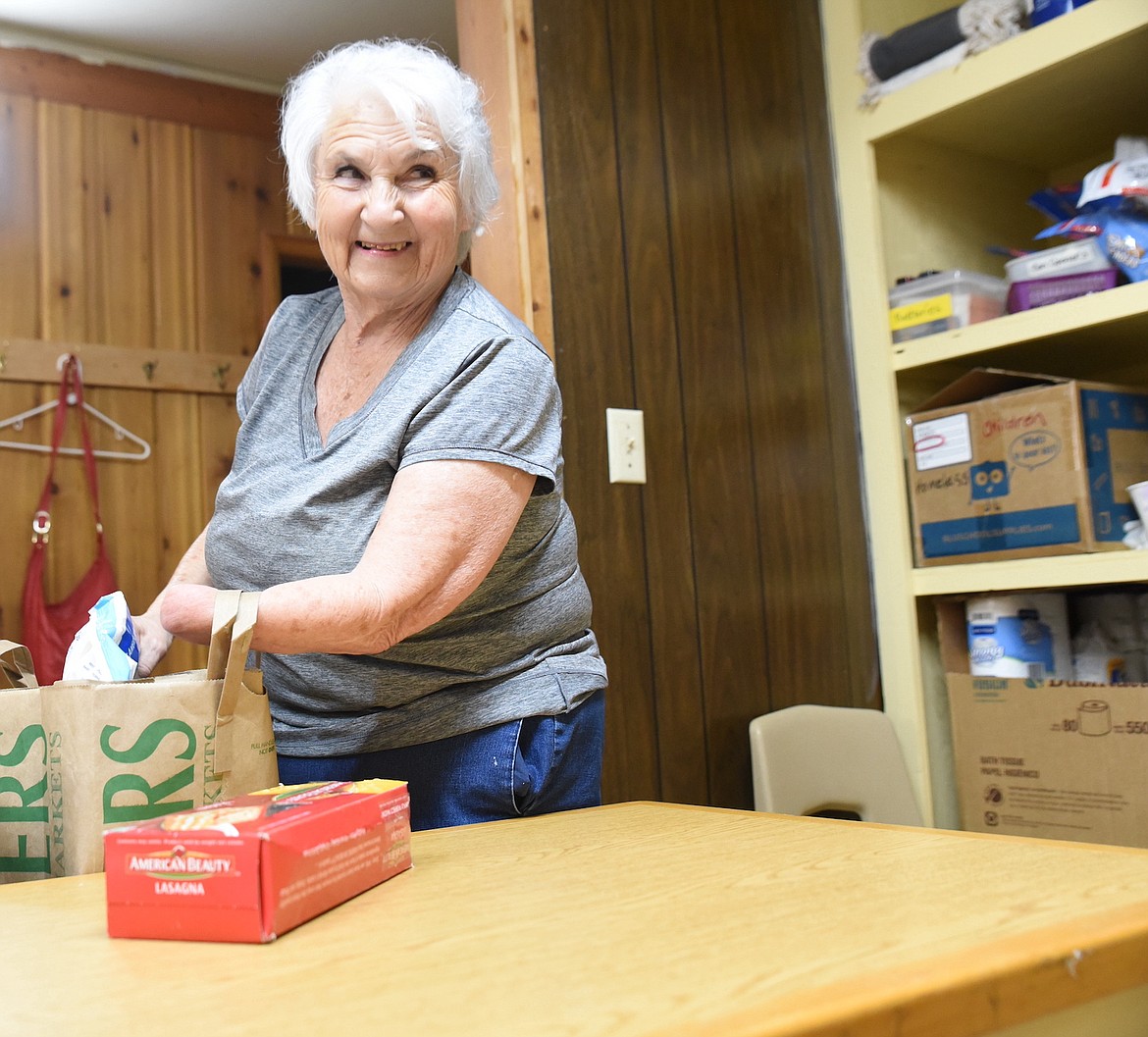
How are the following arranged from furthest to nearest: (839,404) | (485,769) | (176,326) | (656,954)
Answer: (176,326) → (839,404) → (485,769) → (656,954)

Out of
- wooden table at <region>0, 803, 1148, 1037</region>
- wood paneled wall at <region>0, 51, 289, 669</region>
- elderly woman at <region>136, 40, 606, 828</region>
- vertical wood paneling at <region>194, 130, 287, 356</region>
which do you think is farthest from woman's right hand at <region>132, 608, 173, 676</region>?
vertical wood paneling at <region>194, 130, 287, 356</region>

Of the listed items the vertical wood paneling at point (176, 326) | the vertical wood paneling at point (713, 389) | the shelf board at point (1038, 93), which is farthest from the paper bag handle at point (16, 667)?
the vertical wood paneling at point (176, 326)

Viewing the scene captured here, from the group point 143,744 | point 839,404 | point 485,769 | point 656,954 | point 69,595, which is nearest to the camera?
point 656,954

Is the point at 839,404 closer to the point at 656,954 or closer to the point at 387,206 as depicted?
the point at 387,206

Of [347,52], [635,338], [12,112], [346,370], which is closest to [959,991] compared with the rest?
[346,370]

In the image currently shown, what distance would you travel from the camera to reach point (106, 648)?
0.92m

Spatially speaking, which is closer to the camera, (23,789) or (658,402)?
(23,789)

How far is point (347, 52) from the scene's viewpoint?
1.19 metres

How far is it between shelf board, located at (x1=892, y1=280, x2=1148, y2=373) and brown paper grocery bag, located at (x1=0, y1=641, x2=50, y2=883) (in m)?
1.62

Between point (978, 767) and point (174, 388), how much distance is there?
232 centimetres

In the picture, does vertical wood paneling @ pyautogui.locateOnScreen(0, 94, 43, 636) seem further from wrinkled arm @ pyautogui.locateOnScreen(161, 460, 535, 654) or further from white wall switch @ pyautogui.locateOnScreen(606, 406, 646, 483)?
wrinkled arm @ pyautogui.locateOnScreen(161, 460, 535, 654)

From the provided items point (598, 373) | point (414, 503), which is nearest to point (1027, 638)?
point (598, 373)

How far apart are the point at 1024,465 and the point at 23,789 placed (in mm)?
1556

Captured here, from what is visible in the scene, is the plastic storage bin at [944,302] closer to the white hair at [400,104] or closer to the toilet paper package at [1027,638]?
the toilet paper package at [1027,638]
